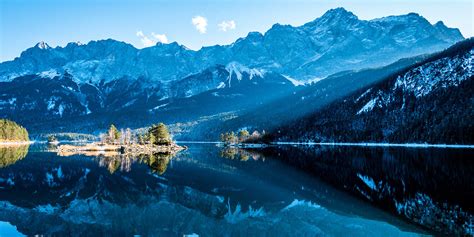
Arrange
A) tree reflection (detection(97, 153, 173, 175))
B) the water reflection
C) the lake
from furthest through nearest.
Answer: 1. tree reflection (detection(97, 153, 173, 175))
2. the water reflection
3. the lake

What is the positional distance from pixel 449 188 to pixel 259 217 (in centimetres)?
2757

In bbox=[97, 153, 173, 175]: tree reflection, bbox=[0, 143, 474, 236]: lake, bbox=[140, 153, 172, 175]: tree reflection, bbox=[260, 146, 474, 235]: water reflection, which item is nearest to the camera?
bbox=[0, 143, 474, 236]: lake

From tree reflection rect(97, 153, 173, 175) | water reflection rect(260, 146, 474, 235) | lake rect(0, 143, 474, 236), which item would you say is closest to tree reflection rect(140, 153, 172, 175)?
tree reflection rect(97, 153, 173, 175)

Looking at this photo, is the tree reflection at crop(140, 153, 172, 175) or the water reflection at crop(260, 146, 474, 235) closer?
the water reflection at crop(260, 146, 474, 235)

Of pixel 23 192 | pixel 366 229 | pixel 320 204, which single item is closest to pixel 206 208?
pixel 320 204

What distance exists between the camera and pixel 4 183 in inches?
2527

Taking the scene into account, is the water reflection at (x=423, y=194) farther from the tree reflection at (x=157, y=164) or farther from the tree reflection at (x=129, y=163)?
the tree reflection at (x=129, y=163)

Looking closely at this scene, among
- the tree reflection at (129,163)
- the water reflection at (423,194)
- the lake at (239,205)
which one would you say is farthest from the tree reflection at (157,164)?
the water reflection at (423,194)

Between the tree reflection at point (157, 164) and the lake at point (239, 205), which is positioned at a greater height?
the tree reflection at point (157, 164)

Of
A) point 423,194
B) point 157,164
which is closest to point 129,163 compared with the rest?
point 157,164

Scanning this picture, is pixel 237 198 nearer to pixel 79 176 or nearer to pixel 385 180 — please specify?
pixel 385 180

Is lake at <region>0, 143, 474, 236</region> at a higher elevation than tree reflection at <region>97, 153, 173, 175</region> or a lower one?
lower

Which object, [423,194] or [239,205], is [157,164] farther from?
[423,194]

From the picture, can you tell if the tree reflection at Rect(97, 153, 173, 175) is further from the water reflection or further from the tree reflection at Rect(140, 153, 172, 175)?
the water reflection
